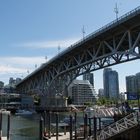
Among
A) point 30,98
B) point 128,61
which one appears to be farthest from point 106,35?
point 30,98

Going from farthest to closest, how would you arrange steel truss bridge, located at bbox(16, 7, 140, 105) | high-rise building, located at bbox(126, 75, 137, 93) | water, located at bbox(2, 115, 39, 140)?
high-rise building, located at bbox(126, 75, 137, 93) → steel truss bridge, located at bbox(16, 7, 140, 105) → water, located at bbox(2, 115, 39, 140)

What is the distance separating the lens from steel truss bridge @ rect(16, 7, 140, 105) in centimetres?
6557

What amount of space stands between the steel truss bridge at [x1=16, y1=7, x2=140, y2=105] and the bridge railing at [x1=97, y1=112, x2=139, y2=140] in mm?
34132

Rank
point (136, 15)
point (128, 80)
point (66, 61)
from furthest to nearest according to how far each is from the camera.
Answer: point (128, 80) → point (66, 61) → point (136, 15)

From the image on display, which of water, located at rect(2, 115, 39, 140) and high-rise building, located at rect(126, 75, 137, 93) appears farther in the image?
high-rise building, located at rect(126, 75, 137, 93)

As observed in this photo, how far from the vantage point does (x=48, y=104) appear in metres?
136

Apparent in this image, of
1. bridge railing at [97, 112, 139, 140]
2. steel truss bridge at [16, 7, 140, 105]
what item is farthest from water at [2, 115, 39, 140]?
steel truss bridge at [16, 7, 140, 105]

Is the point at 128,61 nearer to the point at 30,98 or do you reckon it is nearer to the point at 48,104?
the point at 48,104

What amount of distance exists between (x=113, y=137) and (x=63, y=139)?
33.0ft

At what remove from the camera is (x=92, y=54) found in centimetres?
8569

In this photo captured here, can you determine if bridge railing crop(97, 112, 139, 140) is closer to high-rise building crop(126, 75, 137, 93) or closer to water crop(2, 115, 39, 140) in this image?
water crop(2, 115, 39, 140)

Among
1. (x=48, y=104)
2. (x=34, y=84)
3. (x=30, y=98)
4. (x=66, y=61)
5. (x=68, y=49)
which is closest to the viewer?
(x=68, y=49)

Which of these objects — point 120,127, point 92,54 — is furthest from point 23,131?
point 92,54

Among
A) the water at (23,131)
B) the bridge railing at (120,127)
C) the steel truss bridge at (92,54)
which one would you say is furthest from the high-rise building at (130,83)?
the bridge railing at (120,127)
